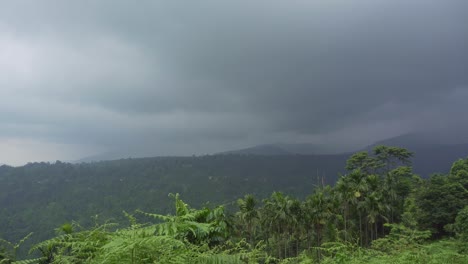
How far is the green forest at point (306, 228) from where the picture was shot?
6.49 feet

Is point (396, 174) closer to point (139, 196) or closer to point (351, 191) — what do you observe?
point (351, 191)

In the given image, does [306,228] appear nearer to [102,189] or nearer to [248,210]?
[248,210]

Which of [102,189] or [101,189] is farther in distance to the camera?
[101,189]

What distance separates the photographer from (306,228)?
3984 cm

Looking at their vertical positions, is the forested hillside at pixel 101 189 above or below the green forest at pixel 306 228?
below

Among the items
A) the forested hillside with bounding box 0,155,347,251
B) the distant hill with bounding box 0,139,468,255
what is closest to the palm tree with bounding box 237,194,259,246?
the forested hillside with bounding box 0,155,347,251

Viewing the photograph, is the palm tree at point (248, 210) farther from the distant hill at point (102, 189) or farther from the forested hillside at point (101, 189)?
the distant hill at point (102, 189)

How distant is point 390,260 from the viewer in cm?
366

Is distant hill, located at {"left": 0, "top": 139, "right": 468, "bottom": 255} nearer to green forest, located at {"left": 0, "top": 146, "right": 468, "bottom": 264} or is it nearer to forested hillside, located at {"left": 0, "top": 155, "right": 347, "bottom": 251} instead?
forested hillside, located at {"left": 0, "top": 155, "right": 347, "bottom": 251}

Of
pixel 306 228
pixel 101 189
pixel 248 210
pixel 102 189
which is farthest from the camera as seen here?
pixel 101 189

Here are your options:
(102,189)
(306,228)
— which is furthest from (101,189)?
(306,228)

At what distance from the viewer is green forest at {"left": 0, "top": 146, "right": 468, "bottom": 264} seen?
198 centimetres

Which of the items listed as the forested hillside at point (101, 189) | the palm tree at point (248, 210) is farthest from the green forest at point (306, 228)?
the forested hillside at point (101, 189)

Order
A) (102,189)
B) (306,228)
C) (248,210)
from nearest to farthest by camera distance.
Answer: (248,210) → (306,228) → (102,189)
